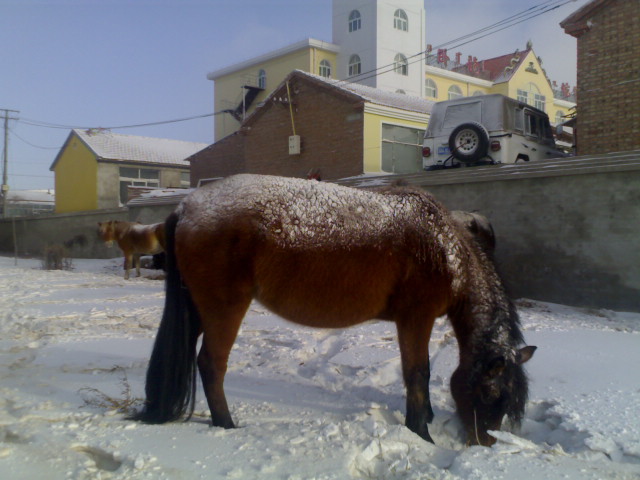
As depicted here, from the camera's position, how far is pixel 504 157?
12945 mm

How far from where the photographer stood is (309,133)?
66.5 ft

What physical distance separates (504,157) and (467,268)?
10116 mm

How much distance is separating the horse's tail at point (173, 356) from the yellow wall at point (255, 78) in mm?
31075

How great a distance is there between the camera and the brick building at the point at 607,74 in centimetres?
1218

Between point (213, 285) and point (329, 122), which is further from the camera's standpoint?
point (329, 122)

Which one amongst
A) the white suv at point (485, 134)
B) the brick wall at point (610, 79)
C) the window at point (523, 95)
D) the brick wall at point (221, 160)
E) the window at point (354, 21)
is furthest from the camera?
the window at point (523, 95)

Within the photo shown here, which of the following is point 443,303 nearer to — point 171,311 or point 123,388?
point 171,311

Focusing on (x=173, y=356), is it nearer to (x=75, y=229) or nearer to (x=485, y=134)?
(x=485, y=134)

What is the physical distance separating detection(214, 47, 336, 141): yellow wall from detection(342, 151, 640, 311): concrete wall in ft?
83.9

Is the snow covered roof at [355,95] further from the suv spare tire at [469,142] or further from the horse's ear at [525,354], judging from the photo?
the horse's ear at [525,354]

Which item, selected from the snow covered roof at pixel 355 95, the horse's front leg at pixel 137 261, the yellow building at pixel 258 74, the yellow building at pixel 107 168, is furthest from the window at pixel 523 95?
the horse's front leg at pixel 137 261

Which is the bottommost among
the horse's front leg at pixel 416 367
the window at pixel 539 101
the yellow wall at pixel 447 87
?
the horse's front leg at pixel 416 367

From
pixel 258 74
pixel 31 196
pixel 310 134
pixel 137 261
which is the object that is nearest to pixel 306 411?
pixel 137 261

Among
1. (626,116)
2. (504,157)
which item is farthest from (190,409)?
(626,116)
